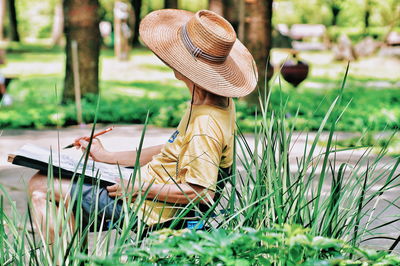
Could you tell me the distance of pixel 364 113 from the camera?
35.0 feet

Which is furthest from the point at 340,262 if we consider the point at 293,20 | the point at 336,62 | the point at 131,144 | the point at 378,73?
the point at 293,20

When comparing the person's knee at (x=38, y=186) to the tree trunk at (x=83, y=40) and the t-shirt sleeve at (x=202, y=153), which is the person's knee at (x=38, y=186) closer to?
the t-shirt sleeve at (x=202, y=153)

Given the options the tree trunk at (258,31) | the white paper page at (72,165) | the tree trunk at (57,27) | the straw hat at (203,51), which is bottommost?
the tree trunk at (57,27)

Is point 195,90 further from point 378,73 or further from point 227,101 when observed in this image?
point 378,73

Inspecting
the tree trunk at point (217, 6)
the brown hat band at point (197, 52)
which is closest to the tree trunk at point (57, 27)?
the tree trunk at point (217, 6)

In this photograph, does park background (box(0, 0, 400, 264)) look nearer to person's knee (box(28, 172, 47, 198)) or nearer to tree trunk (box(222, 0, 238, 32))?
Answer: tree trunk (box(222, 0, 238, 32))

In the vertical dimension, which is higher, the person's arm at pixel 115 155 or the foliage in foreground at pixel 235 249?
the foliage in foreground at pixel 235 249

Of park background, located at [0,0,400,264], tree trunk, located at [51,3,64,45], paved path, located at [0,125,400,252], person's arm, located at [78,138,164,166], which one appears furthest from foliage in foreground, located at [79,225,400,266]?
tree trunk, located at [51,3,64,45]

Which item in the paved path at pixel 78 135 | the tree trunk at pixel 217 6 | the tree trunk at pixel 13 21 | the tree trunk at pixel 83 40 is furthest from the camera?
the tree trunk at pixel 13 21

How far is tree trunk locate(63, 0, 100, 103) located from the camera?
36.3 feet

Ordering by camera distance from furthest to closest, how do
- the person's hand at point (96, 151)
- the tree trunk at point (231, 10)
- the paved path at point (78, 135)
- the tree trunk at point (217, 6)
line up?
the tree trunk at point (231, 10), the tree trunk at point (217, 6), the paved path at point (78, 135), the person's hand at point (96, 151)

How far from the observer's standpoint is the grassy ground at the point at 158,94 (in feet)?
32.3

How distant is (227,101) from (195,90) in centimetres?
16

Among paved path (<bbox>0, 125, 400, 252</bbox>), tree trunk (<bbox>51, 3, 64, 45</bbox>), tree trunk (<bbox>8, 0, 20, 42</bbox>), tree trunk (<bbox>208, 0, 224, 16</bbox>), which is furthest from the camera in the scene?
tree trunk (<bbox>51, 3, 64, 45</bbox>)
